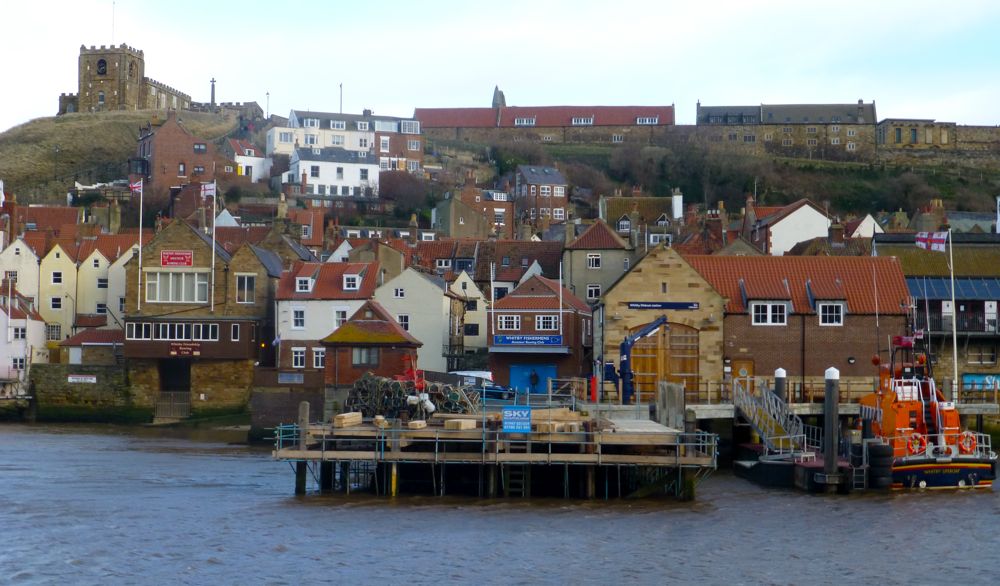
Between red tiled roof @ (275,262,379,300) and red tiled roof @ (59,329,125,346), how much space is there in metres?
10.6

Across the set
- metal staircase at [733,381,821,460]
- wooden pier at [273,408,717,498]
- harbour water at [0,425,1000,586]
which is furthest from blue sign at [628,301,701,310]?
wooden pier at [273,408,717,498]

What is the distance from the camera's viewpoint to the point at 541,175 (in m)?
120

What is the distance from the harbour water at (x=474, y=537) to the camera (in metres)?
27.7

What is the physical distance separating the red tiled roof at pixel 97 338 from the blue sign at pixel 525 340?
22.7 metres

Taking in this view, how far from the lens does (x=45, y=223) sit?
92.4 metres

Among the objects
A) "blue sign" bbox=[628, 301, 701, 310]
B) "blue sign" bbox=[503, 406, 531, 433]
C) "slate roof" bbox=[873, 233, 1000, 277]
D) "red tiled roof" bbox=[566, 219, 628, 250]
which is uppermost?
"red tiled roof" bbox=[566, 219, 628, 250]

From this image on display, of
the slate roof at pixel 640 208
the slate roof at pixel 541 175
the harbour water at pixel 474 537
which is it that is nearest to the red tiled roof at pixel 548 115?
the slate roof at pixel 541 175

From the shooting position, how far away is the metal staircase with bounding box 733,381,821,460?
136ft

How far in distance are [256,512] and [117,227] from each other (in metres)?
60.5

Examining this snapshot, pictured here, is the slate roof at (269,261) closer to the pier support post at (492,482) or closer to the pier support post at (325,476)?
the pier support post at (325,476)

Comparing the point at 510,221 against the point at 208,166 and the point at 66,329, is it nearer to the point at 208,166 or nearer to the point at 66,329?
the point at 208,166

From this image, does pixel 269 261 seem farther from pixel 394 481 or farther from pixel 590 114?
pixel 590 114

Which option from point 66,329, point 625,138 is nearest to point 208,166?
point 66,329

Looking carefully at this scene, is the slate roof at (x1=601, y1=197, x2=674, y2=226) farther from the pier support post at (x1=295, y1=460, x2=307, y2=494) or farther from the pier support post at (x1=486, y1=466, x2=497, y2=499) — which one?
the pier support post at (x1=295, y1=460, x2=307, y2=494)
